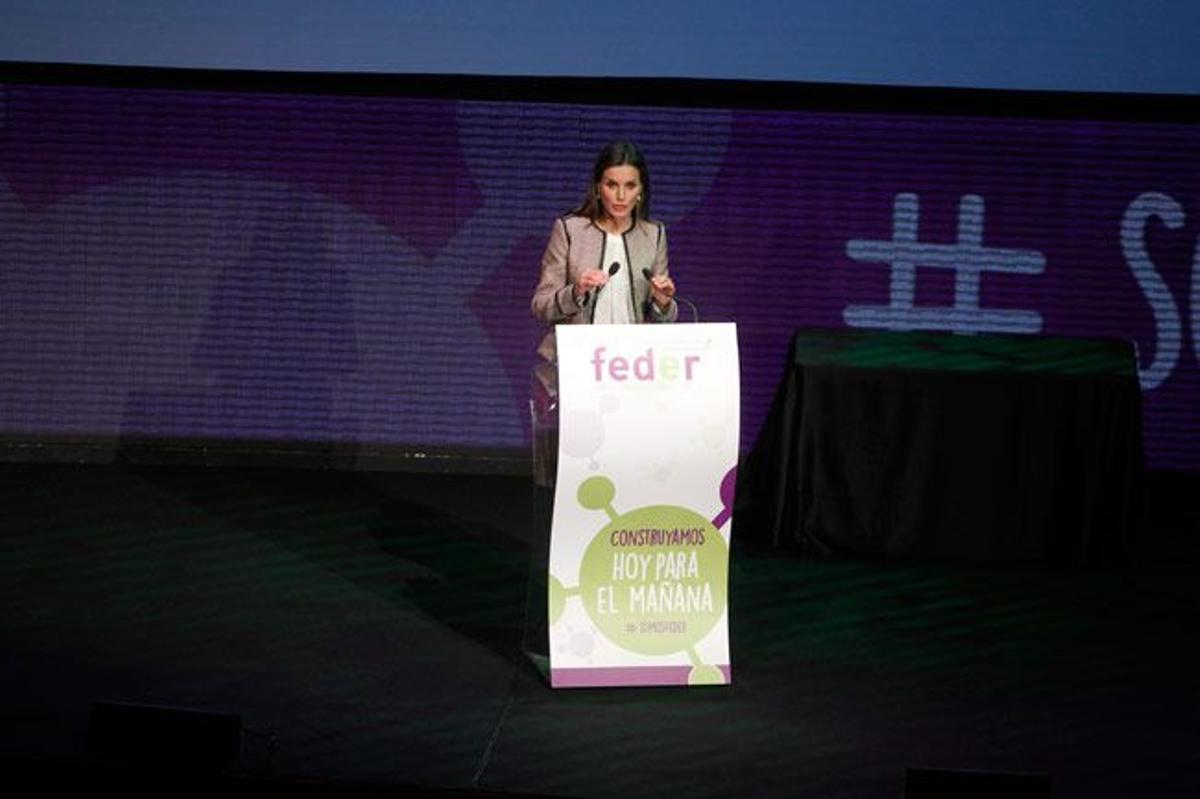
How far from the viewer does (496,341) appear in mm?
7492

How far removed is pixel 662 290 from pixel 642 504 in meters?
0.73

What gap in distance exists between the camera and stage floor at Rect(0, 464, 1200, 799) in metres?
3.98

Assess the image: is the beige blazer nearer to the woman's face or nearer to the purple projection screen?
the woman's face

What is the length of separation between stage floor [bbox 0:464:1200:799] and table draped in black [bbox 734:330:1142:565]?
0.13 m

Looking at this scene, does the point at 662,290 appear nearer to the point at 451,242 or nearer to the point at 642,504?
the point at 642,504

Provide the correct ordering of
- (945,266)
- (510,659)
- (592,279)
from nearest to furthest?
1. (592,279)
2. (510,659)
3. (945,266)

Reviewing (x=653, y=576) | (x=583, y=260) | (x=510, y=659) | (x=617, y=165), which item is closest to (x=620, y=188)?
(x=617, y=165)

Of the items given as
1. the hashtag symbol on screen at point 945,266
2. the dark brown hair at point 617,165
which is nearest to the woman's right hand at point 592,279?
the dark brown hair at point 617,165

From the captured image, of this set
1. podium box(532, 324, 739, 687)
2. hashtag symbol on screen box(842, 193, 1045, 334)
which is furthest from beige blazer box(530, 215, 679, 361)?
hashtag symbol on screen box(842, 193, 1045, 334)

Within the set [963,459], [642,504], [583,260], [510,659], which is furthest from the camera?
[963,459]

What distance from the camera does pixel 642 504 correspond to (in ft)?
14.3

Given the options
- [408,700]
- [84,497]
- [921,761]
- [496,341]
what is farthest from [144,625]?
[496,341]

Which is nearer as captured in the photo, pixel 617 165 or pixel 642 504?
pixel 642 504

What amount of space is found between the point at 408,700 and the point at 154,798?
151 centimetres
